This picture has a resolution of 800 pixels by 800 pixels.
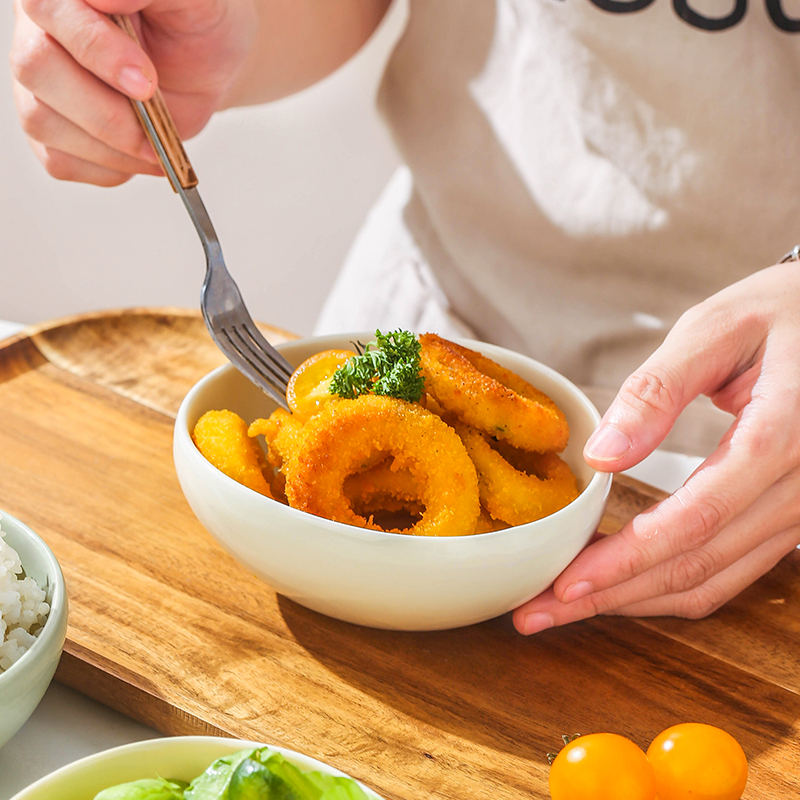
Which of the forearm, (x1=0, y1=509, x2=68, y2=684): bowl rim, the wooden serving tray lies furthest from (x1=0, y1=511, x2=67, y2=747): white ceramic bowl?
the forearm

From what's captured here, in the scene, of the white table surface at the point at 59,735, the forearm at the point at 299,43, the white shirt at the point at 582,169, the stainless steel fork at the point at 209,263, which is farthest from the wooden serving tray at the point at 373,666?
the forearm at the point at 299,43

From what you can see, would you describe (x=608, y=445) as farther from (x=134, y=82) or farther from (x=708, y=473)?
(x=134, y=82)

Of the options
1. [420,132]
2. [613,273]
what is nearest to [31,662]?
[613,273]

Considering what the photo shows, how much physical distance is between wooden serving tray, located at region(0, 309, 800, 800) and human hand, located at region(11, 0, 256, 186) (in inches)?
18.3

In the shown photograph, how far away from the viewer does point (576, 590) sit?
0.95m

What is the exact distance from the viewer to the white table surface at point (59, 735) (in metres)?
0.84

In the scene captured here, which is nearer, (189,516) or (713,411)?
(189,516)

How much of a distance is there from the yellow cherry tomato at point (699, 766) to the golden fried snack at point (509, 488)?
0.26m

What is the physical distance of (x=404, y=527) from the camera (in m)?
1.03

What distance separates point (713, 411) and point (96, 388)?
107cm

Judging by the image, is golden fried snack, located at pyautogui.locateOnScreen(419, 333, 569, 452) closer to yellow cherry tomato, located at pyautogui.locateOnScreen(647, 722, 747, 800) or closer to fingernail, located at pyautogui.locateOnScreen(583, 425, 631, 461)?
fingernail, located at pyautogui.locateOnScreen(583, 425, 631, 461)

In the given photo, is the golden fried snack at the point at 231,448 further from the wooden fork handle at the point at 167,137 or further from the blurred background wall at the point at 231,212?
the blurred background wall at the point at 231,212

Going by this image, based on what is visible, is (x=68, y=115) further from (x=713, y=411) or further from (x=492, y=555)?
(x=713, y=411)

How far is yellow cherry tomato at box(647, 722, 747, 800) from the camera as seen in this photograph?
30.7 inches
